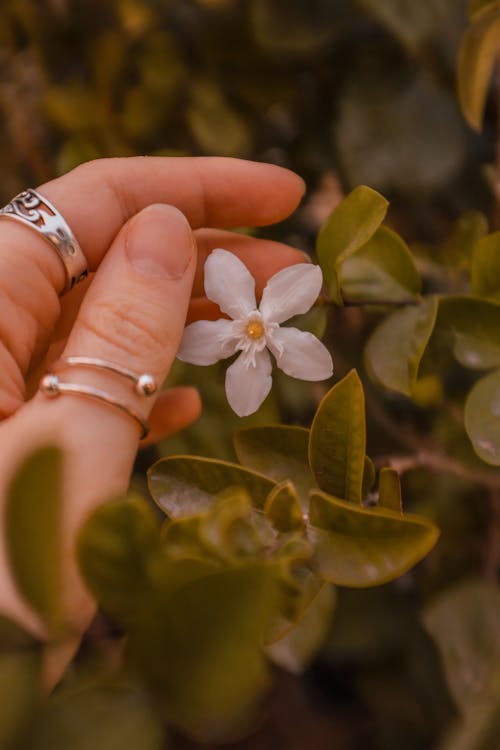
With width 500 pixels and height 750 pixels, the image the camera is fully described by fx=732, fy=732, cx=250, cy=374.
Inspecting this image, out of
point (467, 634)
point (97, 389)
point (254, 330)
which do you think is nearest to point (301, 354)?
point (254, 330)

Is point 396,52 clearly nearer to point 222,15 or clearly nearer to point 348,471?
point 222,15

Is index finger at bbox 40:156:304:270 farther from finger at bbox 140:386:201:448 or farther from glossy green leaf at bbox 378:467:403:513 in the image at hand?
glossy green leaf at bbox 378:467:403:513

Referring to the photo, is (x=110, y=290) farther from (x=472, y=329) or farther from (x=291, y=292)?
(x=472, y=329)

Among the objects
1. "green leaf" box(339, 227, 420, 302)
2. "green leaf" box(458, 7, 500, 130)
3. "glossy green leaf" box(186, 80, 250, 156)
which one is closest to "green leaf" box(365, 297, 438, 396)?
"green leaf" box(339, 227, 420, 302)

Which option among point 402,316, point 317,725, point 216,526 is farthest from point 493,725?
point 317,725

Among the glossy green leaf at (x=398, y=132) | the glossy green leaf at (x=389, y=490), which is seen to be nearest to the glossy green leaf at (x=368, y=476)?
the glossy green leaf at (x=389, y=490)
